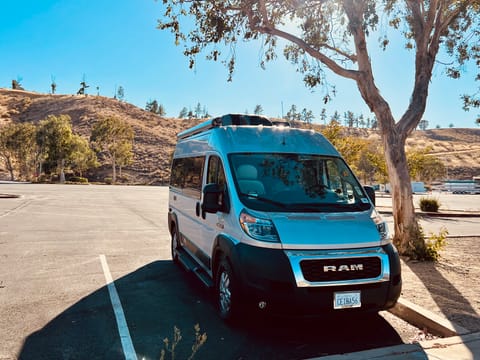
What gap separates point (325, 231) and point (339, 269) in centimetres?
40

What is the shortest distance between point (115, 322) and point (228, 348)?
59.7 inches

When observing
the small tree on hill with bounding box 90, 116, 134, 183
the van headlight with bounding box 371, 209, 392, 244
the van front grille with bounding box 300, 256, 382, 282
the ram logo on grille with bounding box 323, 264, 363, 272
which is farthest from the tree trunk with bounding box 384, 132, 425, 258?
the small tree on hill with bounding box 90, 116, 134, 183

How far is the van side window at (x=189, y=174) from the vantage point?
593 centimetres

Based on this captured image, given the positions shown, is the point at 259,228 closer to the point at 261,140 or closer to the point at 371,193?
Result: the point at 261,140

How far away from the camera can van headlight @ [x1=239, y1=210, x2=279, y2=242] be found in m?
4.00

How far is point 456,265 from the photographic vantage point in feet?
23.8

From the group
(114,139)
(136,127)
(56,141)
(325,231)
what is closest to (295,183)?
(325,231)

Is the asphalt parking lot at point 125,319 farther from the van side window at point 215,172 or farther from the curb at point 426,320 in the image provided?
the van side window at point 215,172

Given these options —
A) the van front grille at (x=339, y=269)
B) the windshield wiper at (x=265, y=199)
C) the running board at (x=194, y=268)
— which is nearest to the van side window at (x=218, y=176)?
the windshield wiper at (x=265, y=199)

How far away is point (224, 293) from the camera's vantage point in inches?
177

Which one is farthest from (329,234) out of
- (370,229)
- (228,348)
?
(228,348)

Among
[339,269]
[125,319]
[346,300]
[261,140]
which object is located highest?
[261,140]

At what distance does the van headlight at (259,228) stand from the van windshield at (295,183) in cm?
19

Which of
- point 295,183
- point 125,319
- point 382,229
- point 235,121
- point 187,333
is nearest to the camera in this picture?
point 187,333
